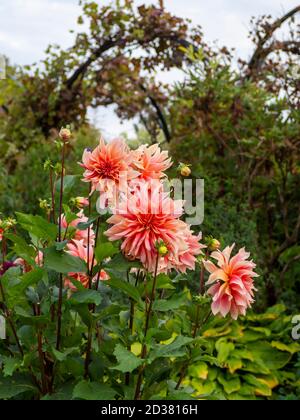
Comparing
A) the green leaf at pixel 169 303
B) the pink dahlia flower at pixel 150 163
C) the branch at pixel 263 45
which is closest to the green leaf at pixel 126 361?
the green leaf at pixel 169 303

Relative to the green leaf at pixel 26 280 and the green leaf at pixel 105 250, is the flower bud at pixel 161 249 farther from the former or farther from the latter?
the green leaf at pixel 26 280

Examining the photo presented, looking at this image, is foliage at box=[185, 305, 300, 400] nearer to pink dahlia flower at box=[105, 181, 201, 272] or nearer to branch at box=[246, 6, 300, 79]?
pink dahlia flower at box=[105, 181, 201, 272]

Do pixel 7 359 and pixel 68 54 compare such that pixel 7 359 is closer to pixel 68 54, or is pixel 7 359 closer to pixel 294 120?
pixel 294 120

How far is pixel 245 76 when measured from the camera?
5531 mm

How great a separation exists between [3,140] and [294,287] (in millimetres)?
3320

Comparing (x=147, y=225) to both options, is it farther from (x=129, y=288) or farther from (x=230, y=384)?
(x=230, y=384)

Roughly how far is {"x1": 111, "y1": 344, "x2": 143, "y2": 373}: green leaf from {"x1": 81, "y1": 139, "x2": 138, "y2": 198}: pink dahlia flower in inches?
16.4

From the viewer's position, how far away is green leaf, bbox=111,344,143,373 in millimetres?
1629

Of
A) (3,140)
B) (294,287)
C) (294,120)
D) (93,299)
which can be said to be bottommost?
(93,299)

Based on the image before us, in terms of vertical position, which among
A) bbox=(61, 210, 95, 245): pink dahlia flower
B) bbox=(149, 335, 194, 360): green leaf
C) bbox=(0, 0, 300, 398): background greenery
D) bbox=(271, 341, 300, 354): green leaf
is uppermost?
bbox=(0, 0, 300, 398): background greenery

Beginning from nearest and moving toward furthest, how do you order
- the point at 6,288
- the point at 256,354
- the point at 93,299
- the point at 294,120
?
1. the point at 93,299
2. the point at 6,288
3. the point at 256,354
4. the point at 294,120

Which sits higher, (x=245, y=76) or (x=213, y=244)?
(x=245, y=76)

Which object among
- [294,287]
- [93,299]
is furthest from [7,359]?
[294,287]

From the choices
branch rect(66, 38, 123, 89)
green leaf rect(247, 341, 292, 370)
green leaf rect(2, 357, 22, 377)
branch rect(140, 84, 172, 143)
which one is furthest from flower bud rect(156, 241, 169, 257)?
branch rect(66, 38, 123, 89)
